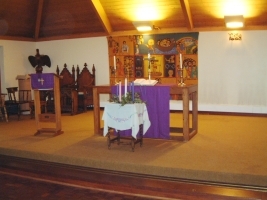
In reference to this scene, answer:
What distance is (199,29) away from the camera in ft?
28.1

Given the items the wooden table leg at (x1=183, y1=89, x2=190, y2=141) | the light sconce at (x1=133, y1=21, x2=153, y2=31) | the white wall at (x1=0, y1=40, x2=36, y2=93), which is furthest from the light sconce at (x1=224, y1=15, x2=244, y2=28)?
the white wall at (x1=0, y1=40, x2=36, y2=93)

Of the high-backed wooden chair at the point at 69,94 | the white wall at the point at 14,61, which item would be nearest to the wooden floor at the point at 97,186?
the high-backed wooden chair at the point at 69,94

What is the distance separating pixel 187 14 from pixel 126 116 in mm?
3683

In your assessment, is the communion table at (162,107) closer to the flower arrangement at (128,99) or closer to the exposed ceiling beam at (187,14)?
the flower arrangement at (128,99)

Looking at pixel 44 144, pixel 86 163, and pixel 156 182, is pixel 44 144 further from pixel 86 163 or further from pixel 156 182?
pixel 156 182

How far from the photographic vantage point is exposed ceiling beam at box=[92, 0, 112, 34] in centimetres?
850

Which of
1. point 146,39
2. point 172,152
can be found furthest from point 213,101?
point 172,152

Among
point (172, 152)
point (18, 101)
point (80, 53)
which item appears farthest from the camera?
point (80, 53)

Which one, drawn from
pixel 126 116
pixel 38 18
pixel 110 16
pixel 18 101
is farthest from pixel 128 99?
pixel 38 18

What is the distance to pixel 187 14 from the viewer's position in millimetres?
7848

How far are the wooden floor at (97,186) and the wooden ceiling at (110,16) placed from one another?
460cm

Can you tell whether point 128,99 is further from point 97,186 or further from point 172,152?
point 97,186

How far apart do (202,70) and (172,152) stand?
410cm

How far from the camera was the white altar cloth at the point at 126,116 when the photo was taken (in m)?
5.17
